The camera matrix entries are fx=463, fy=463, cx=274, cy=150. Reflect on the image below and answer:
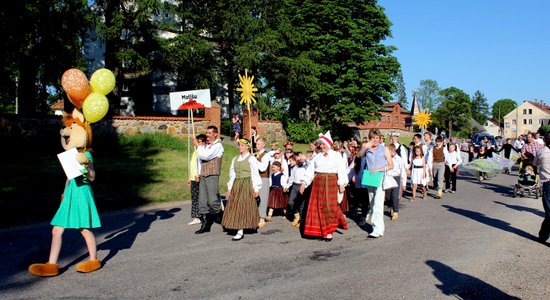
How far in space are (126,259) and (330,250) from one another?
3168 millimetres

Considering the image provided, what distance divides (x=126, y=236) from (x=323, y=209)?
369 cm

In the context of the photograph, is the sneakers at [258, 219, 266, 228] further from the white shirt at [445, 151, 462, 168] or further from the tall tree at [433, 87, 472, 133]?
the tall tree at [433, 87, 472, 133]

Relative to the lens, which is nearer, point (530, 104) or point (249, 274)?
point (249, 274)

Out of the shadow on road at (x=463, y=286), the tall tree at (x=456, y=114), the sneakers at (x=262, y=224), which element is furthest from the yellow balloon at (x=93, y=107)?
the tall tree at (x=456, y=114)

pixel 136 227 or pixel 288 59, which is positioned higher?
pixel 288 59

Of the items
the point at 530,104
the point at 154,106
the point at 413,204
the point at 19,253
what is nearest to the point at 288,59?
the point at 154,106

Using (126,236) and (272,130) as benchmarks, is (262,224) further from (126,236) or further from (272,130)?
(272,130)

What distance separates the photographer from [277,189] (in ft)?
34.9

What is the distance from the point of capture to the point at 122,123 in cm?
2364

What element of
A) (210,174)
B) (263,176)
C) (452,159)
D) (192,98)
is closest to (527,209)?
(452,159)

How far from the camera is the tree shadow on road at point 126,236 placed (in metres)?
7.07

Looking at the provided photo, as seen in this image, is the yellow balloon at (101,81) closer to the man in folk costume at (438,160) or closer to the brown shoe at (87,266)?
the brown shoe at (87,266)

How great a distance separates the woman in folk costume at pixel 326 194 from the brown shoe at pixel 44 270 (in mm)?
4105

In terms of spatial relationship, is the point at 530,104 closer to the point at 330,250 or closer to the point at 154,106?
the point at 154,106
